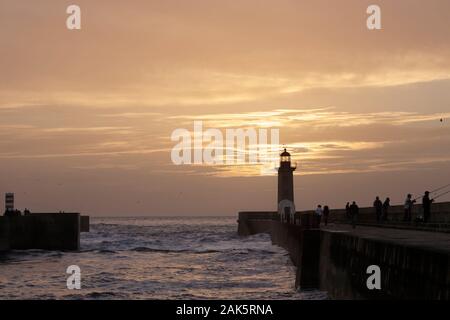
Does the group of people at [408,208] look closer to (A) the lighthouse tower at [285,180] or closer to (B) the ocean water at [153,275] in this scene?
(B) the ocean water at [153,275]

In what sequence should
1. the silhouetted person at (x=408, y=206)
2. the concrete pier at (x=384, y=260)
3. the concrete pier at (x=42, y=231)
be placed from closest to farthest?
the concrete pier at (x=384, y=260), the silhouetted person at (x=408, y=206), the concrete pier at (x=42, y=231)

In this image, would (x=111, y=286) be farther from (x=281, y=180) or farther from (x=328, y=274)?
(x=281, y=180)

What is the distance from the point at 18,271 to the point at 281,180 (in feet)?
109

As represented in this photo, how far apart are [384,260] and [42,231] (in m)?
40.6

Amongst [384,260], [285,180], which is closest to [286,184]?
[285,180]

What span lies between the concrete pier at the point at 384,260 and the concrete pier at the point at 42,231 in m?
21.2

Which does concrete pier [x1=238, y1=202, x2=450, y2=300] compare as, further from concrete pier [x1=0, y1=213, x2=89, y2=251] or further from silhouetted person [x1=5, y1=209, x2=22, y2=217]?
silhouetted person [x1=5, y1=209, x2=22, y2=217]

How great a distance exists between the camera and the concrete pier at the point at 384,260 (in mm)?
13164

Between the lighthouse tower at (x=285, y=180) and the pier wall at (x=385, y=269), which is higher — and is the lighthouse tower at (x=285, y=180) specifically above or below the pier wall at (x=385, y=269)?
above

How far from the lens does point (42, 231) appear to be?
177ft

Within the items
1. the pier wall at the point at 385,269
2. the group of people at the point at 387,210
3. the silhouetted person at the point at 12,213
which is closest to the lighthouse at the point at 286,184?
the silhouetted person at the point at 12,213

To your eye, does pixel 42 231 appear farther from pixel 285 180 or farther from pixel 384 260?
pixel 384 260

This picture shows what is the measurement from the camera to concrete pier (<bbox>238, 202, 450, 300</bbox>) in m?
13.2
